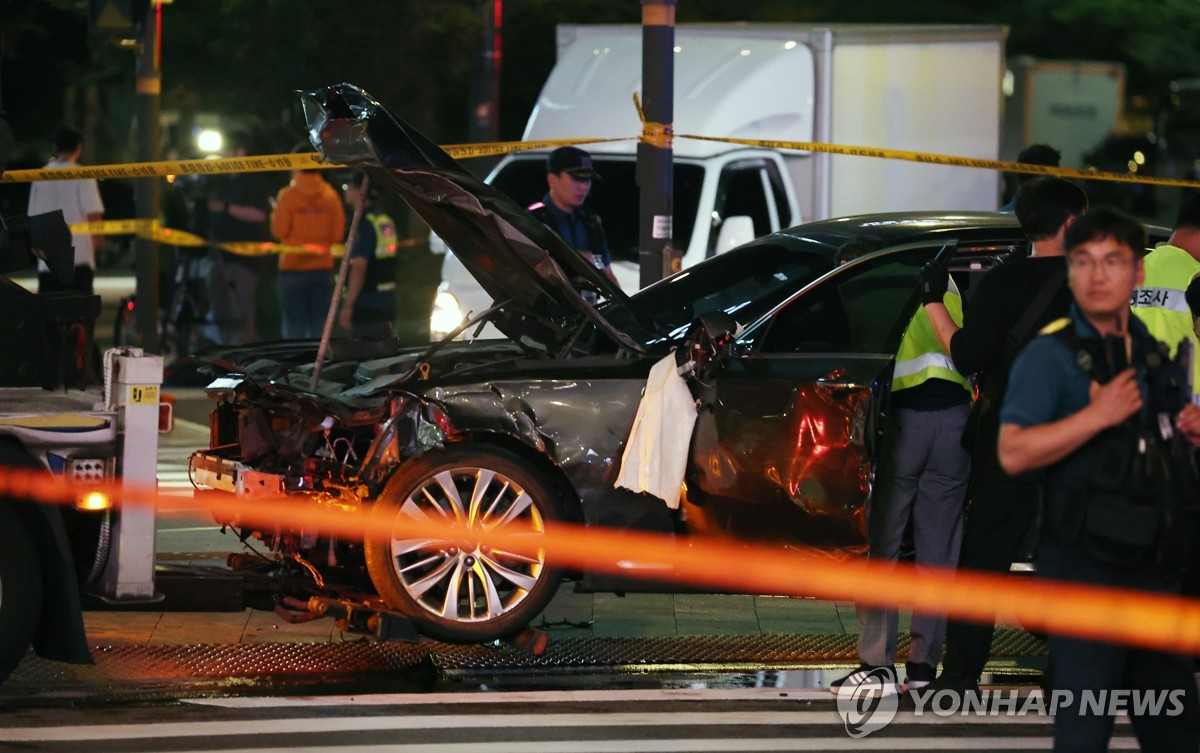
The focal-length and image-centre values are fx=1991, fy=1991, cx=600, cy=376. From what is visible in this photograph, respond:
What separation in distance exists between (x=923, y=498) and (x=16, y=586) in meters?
3.30

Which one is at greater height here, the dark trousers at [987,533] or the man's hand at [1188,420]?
the man's hand at [1188,420]

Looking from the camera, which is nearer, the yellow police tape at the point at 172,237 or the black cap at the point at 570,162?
the black cap at the point at 570,162

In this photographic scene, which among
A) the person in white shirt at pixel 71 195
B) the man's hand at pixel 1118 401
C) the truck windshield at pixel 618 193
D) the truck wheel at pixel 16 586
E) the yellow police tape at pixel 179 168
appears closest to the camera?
the man's hand at pixel 1118 401

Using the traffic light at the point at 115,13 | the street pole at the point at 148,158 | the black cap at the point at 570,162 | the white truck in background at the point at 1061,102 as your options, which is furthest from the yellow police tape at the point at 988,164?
the white truck in background at the point at 1061,102

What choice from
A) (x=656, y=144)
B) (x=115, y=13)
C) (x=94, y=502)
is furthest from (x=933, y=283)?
(x=115, y=13)

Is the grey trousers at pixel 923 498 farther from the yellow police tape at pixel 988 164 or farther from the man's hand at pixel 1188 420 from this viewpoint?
the yellow police tape at pixel 988 164

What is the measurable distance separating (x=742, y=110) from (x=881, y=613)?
6812 millimetres

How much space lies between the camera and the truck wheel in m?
6.78

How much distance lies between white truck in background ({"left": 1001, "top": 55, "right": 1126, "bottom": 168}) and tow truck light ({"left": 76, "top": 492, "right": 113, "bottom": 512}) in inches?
748

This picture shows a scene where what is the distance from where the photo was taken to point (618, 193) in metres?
13.7

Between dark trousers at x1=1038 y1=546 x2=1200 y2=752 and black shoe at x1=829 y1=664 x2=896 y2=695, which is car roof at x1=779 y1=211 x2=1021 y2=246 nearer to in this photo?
black shoe at x1=829 y1=664 x2=896 y2=695

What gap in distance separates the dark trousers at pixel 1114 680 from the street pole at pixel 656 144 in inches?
231

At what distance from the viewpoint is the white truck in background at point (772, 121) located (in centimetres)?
1352

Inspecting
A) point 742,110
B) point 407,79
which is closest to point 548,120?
point 742,110
